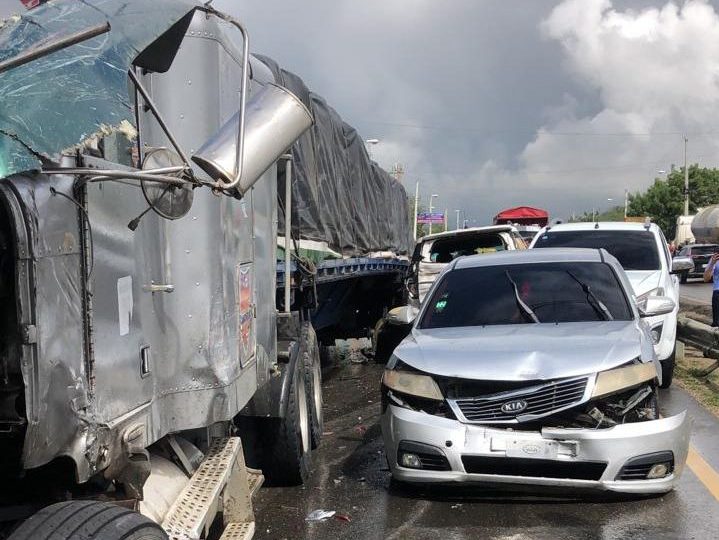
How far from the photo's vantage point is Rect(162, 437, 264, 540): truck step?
312 cm

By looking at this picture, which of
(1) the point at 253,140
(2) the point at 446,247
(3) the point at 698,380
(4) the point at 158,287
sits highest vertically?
(1) the point at 253,140

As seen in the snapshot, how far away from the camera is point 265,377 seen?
488 cm

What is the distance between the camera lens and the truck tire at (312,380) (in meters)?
6.62

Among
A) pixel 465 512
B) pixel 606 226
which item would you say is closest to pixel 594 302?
pixel 465 512

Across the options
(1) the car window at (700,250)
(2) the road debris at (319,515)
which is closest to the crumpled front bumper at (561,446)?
(2) the road debris at (319,515)

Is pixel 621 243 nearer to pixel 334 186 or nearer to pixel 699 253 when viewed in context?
pixel 334 186

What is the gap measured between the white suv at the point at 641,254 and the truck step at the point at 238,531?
6.11 metres

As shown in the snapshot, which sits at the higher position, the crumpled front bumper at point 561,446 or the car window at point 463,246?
the car window at point 463,246

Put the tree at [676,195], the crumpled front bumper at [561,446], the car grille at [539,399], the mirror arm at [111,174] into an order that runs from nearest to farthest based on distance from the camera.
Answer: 1. the mirror arm at [111,174]
2. the crumpled front bumper at [561,446]
3. the car grille at [539,399]
4. the tree at [676,195]

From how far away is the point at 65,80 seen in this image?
227 cm

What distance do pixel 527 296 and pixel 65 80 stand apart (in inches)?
183

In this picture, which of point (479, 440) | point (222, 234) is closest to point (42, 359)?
point (222, 234)

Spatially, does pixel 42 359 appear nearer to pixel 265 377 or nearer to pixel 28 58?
pixel 28 58

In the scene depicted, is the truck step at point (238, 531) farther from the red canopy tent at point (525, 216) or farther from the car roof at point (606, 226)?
the red canopy tent at point (525, 216)
